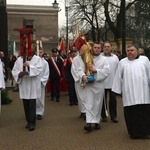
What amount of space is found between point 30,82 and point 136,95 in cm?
259

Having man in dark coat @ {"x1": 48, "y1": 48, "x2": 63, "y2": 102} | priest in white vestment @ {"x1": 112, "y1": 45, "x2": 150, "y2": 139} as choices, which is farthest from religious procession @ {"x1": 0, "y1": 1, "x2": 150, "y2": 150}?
man in dark coat @ {"x1": 48, "y1": 48, "x2": 63, "y2": 102}

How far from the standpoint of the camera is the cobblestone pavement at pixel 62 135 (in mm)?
8000

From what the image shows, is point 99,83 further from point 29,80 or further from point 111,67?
point 29,80

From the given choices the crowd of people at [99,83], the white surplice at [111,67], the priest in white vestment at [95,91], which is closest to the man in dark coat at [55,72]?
the crowd of people at [99,83]

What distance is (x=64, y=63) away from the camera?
16734mm

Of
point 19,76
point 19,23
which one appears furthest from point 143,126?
point 19,23

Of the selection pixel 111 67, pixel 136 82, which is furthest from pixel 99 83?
pixel 111 67

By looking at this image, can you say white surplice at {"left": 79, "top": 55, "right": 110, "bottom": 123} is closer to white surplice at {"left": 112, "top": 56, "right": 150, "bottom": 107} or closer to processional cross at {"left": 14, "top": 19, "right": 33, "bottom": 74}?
white surplice at {"left": 112, "top": 56, "right": 150, "bottom": 107}

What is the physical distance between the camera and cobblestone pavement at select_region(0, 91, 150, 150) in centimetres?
800

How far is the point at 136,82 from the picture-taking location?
8562 millimetres

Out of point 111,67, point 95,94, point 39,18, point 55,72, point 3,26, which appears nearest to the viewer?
point 95,94

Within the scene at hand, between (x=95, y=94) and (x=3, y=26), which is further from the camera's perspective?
(x=3, y=26)

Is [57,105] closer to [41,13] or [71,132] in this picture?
[71,132]

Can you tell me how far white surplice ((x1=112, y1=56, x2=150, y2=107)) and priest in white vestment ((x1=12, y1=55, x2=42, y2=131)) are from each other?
2.04 meters
